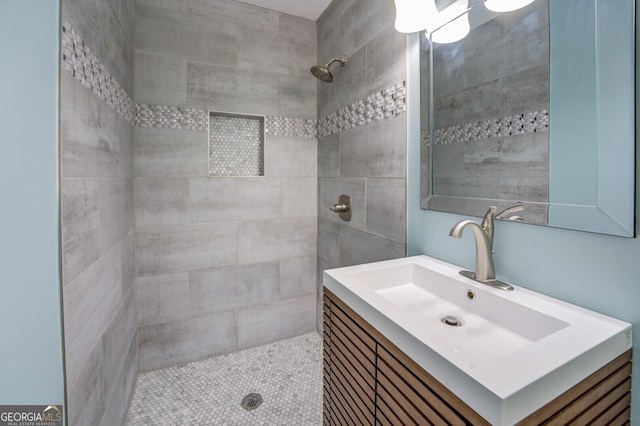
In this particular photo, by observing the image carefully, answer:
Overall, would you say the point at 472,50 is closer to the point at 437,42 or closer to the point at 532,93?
the point at 437,42

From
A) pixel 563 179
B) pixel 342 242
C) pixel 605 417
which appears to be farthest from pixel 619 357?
pixel 342 242

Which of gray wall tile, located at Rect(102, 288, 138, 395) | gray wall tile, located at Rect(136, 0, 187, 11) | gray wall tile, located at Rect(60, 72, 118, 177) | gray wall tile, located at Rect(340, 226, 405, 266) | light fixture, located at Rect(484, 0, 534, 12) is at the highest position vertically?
gray wall tile, located at Rect(136, 0, 187, 11)

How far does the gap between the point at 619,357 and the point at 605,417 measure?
0.49ft

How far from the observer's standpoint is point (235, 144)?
213 centimetres

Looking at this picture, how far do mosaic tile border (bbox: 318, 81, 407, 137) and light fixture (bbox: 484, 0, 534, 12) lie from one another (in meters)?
0.44

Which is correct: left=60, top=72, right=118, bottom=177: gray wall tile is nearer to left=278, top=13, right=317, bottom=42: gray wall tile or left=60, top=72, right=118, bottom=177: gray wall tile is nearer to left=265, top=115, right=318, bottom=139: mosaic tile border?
left=265, top=115, right=318, bottom=139: mosaic tile border

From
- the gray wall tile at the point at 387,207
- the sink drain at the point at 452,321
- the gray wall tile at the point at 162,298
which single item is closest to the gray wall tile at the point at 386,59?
the gray wall tile at the point at 387,207

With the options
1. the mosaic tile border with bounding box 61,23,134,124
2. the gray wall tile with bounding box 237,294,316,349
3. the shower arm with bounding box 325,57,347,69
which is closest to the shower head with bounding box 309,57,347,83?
the shower arm with bounding box 325,57,347,69

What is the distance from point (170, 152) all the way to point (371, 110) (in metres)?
1.31

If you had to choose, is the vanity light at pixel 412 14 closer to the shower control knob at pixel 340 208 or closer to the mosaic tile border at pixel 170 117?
the shower control knob at pixel 340 208

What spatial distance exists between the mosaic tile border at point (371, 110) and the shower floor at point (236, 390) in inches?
65.0

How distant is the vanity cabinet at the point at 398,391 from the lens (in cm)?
62

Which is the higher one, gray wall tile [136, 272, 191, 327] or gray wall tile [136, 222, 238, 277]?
gray wall tile [136, 222, 238, 277]

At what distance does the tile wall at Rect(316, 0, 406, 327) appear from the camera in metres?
1.51
